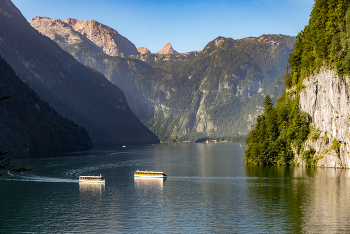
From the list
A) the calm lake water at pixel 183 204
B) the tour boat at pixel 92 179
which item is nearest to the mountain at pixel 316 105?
the calm lake water at pixel 183 204

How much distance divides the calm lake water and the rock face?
7266mm

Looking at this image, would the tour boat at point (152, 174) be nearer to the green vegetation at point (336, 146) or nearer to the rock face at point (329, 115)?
the rock face at point (329, 115)

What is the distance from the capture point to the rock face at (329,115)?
127 m

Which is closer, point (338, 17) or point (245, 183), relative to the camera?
point (245, 183)

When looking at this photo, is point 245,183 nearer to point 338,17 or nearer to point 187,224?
point 187,224

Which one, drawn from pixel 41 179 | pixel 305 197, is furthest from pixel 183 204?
pixel 41 179

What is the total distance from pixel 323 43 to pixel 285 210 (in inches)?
3372

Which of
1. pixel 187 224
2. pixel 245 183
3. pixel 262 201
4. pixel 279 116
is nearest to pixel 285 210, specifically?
pixel 262 201

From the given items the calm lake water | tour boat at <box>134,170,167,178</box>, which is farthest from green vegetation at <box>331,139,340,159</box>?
tour boat at <box>134,170,167,178</box>

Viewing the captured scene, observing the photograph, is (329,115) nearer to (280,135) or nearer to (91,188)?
(280,135)

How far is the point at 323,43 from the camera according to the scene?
139 m

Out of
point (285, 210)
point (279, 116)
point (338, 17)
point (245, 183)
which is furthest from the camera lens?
point (279, 116)

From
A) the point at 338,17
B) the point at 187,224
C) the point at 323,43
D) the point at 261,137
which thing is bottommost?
the point at 187,224

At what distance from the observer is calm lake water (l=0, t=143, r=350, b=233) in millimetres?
66625
